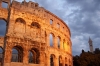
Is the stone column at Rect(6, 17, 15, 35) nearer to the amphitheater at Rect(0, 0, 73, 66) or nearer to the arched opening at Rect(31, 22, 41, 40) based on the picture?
the amphitheater at Rect(0, 0, 73, 66)

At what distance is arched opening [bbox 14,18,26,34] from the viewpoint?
62.4 feet

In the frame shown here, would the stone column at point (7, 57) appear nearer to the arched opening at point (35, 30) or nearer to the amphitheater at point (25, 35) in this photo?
the amphitheater at point (25, 35)

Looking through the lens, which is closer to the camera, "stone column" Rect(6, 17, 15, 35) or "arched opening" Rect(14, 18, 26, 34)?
"stone column" Rect(6, 17, 15, 35)

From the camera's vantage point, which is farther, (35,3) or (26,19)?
(35,3)

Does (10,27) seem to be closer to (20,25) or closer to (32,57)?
(20,25)

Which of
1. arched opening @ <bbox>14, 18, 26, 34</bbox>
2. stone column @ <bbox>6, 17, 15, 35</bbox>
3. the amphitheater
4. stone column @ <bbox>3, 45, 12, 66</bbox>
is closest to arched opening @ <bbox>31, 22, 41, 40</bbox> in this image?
the amphitheater

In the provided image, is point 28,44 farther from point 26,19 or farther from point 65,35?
point 65,35

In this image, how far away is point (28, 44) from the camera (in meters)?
18.8

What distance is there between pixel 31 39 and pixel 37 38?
1.10 m

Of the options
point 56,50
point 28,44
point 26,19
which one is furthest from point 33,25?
point 56,50

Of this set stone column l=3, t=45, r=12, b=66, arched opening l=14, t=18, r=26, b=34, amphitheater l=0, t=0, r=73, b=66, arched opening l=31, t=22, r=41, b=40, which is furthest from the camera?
arched opening l=31, t=22, r=41, b=40

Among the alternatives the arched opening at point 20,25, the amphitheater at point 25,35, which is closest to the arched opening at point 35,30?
the amphitheater at point 25,35

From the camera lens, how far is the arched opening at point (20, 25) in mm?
19027

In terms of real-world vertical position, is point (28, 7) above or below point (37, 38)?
above
